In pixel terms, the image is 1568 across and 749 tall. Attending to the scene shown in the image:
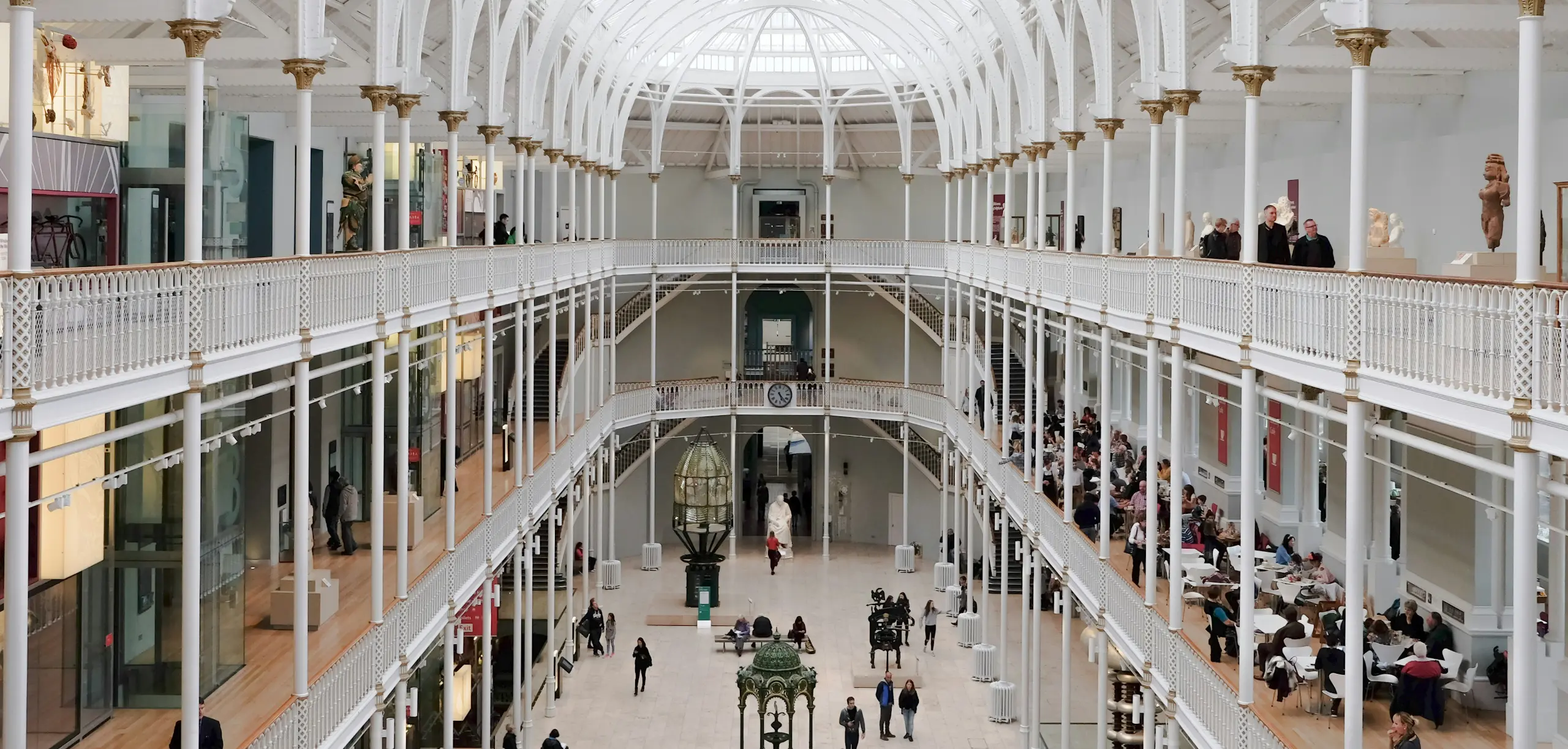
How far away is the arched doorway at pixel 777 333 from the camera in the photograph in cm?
4856

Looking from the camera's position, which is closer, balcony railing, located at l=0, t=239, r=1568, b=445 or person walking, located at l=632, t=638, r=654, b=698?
balcony railing, located at l=0, t=239, r=1568, b=445

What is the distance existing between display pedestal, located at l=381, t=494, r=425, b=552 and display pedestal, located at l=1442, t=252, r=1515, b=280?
14.6 meters

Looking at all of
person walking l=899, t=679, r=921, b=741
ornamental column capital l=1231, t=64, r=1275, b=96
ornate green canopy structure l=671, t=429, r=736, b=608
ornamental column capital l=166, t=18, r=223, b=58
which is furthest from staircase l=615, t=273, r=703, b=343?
ornamental column capital l=166, t=18, r=223, b=58

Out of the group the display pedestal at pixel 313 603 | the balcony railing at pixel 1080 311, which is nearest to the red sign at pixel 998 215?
the balcony railing at pixel 1080 311

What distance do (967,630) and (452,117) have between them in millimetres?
17917

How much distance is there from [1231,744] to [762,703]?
11.1 metres

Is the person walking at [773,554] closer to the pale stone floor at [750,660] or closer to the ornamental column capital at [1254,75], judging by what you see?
the pale stone floor at [750,660]

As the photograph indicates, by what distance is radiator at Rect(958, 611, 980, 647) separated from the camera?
110 feet

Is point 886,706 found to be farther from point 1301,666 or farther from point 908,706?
point 1301,666

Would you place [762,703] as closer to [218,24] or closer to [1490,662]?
[1490,662]

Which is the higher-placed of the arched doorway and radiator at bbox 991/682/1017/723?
the arched doorway

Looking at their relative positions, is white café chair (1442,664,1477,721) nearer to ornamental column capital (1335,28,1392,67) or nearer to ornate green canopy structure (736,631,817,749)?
ornamental column capital (1335,28,1392,67)

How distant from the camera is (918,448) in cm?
4550

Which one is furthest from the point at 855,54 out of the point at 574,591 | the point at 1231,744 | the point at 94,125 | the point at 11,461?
the point at 11,461
